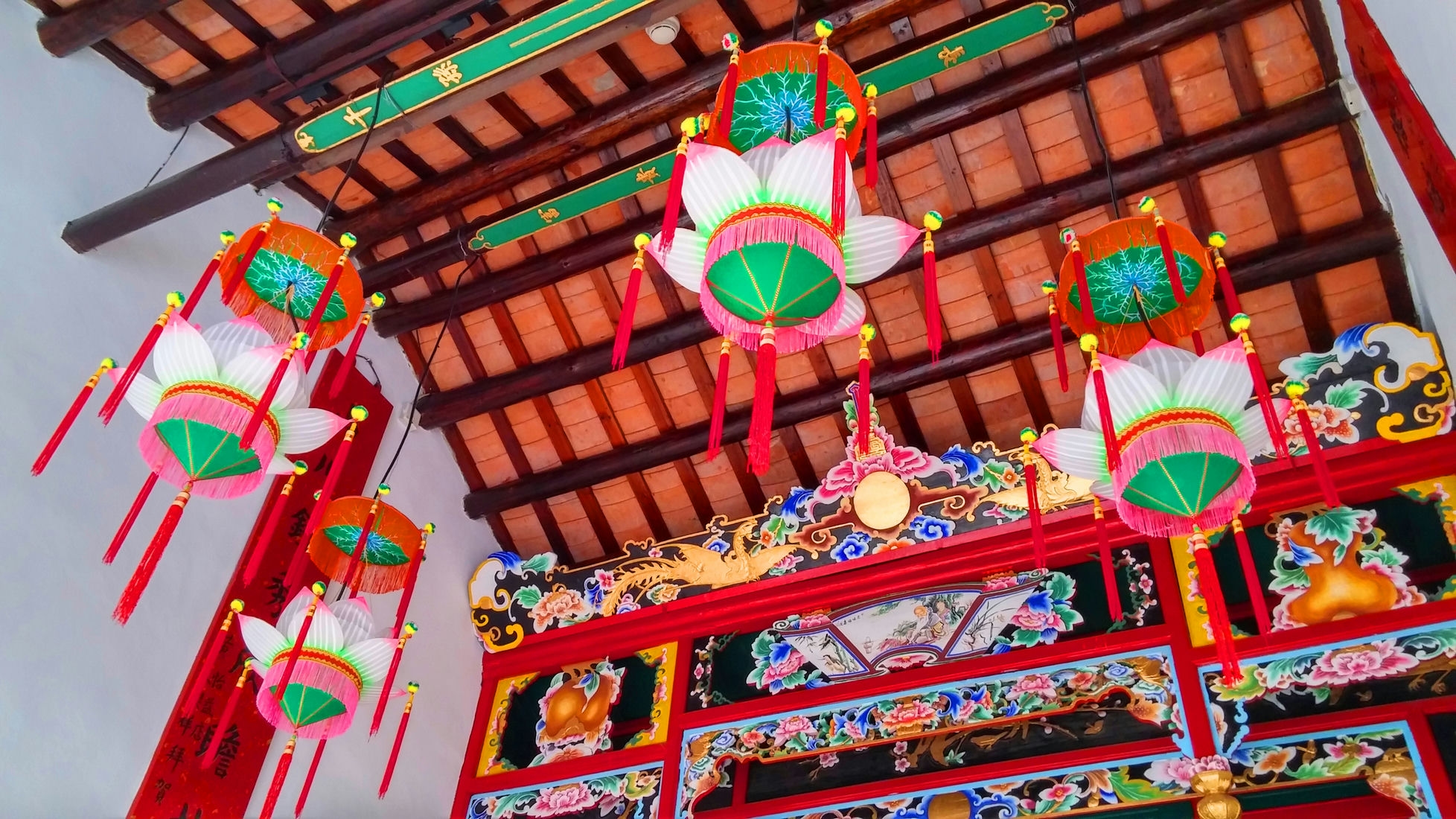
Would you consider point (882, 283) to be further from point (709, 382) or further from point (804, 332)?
point (804, 332)

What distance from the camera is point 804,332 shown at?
3035mm

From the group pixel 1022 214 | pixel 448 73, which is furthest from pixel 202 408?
pixel 1022 214

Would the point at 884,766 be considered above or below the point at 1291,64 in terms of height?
below

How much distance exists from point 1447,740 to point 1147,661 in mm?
993

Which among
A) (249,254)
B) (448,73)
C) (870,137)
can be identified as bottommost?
(249,254)

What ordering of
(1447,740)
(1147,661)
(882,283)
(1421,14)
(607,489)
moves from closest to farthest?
(1421,14), (1447,740), (1147,661), (882,283), (607,489)

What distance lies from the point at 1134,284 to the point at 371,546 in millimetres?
3032

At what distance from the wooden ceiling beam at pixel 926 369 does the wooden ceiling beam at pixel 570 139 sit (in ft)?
4.85

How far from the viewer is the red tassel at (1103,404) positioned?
2812 mm

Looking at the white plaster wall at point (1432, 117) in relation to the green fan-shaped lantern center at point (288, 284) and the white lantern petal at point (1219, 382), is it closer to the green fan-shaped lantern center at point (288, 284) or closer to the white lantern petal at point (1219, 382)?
the white lantern petal at point (1219, 382)

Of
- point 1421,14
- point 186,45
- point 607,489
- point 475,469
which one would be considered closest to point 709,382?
point 607,489

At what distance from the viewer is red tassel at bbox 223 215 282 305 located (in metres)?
3.39

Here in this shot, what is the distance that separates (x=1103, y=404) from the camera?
2.85 metres

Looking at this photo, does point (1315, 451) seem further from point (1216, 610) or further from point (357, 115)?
point (357, 115)
